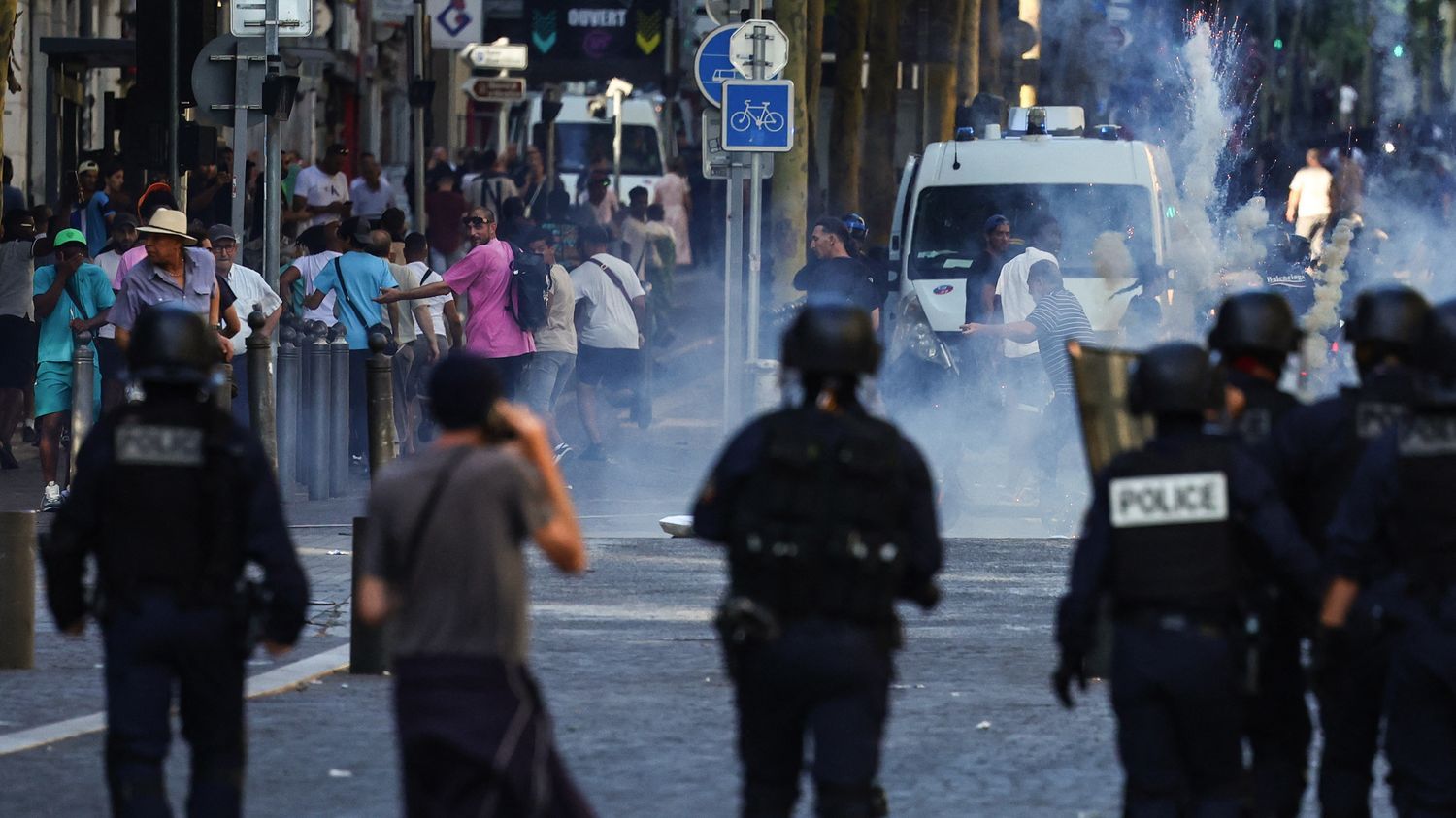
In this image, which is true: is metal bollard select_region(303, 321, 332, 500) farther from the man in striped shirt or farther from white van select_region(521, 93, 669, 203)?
white van select_region(521, 93, 669, 203)

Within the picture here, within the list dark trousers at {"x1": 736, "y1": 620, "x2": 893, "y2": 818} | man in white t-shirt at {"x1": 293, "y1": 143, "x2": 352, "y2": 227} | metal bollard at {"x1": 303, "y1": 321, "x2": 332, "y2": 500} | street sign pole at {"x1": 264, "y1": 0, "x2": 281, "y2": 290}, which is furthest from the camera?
man in white t-shirt at {"x1": 293, "y1": 143, "x2": 352, "y2": 227}

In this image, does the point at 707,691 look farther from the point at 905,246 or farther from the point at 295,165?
the point at 295,165

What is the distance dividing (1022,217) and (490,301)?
4.01m

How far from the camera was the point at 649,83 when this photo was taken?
61844mm

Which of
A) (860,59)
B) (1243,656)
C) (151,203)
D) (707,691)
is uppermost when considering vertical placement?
(860,59)

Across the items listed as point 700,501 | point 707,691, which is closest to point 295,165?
point 707,691

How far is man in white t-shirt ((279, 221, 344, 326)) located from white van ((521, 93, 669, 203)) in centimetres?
2207

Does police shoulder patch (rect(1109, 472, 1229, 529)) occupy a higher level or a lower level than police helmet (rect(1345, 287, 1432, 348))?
lower

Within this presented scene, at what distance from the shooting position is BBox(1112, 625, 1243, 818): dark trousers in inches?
242

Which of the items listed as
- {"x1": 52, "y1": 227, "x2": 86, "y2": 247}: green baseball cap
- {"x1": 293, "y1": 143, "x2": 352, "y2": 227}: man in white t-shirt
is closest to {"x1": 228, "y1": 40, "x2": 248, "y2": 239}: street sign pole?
{"x1": 52, "y1": 227, "x2": 86, "y2": 247}: green baseball cap

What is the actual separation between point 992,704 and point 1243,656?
3.58 meters

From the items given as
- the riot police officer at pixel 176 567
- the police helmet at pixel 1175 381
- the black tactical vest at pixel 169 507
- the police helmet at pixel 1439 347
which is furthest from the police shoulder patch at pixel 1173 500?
the black tactical vest at pixel 169 507

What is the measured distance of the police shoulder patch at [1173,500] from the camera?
616 centimetres

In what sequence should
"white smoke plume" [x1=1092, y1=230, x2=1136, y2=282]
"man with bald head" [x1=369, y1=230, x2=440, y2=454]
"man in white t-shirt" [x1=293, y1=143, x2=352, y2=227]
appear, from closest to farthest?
"white smoke plume" [x1=1092, y1=230, x2=1136, y2=282] < "man with bald head" [x1=369, y1=230, x2=440, y2=454] < "man in white t-shirt" [x1=293, y1=143, x2=352, y2=227]
